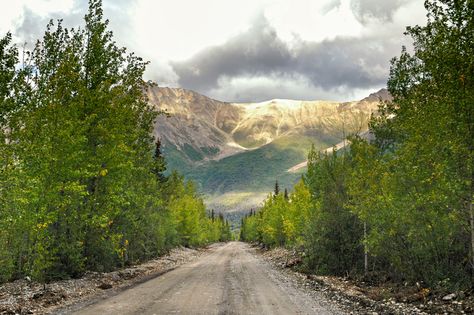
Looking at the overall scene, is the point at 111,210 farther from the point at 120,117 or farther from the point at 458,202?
the point at 458,202

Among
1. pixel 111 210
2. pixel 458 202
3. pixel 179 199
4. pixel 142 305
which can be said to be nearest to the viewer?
pixel 458 202

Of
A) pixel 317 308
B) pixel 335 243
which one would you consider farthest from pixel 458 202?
pixel 335 243

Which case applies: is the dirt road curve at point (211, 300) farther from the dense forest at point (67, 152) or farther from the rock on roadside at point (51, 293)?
the dense forest at point (67, 152)

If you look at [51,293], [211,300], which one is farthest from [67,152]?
[211,300]

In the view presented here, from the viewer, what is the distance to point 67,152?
2189 centimetres

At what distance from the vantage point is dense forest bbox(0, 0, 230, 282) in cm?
1925

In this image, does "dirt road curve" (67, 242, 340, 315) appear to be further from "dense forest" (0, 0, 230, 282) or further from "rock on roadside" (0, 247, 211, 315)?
"dense forest" (0, 0, 230, 282)

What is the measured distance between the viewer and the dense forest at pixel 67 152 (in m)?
19.2

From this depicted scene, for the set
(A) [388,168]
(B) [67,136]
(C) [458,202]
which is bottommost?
(C) [458,202]

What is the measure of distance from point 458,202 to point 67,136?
755 inches

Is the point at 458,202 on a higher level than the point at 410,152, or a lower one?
lower

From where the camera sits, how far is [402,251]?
19.7m

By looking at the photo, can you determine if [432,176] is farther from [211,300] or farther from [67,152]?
[67,152]

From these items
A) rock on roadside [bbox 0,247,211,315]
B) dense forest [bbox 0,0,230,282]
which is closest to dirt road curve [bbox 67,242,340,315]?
rock on roadside [bbox 0,247,211,315]
